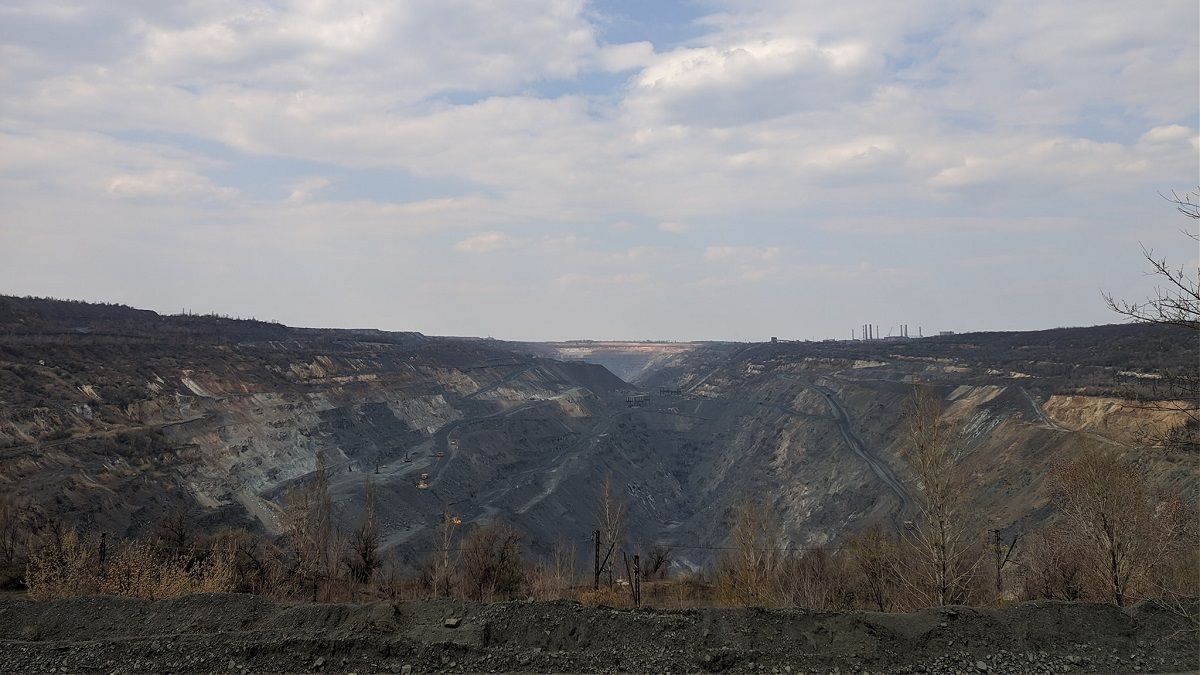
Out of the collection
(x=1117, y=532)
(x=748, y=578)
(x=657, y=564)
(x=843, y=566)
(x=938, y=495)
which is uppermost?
(x=938, y=495)

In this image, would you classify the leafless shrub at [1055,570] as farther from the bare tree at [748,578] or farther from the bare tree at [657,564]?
the bare tree at [657,564]

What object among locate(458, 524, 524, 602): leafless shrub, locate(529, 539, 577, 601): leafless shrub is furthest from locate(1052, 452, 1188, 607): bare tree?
locate(458, 524, 524, 602): leafless shrub

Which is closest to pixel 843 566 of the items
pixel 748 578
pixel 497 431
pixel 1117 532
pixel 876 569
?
pixel 876 569

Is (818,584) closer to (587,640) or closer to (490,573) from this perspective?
(490,573)

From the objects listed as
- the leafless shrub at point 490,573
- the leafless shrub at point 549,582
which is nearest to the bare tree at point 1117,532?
the leafless shrub at point 549,582

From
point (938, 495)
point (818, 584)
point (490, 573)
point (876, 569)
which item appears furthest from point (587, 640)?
point (876, 569)

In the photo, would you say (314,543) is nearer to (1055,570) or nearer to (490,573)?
(490,573)

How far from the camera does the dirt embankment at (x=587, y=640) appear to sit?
1308cm

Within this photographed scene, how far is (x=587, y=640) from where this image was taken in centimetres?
1367

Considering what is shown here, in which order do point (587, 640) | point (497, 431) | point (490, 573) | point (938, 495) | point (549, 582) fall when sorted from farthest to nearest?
point (497, 431)
point (549, 582)
point (490, 573)
point (938, 495)
point (587, 640)

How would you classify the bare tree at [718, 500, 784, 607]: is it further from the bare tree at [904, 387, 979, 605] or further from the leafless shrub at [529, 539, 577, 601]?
the leafless shrub at [529, 539, 577, 601]

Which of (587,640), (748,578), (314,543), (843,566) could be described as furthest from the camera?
(843,566)

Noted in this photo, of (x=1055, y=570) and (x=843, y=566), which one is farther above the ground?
(x=1055, y=570)

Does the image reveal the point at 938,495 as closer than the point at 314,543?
Yes
